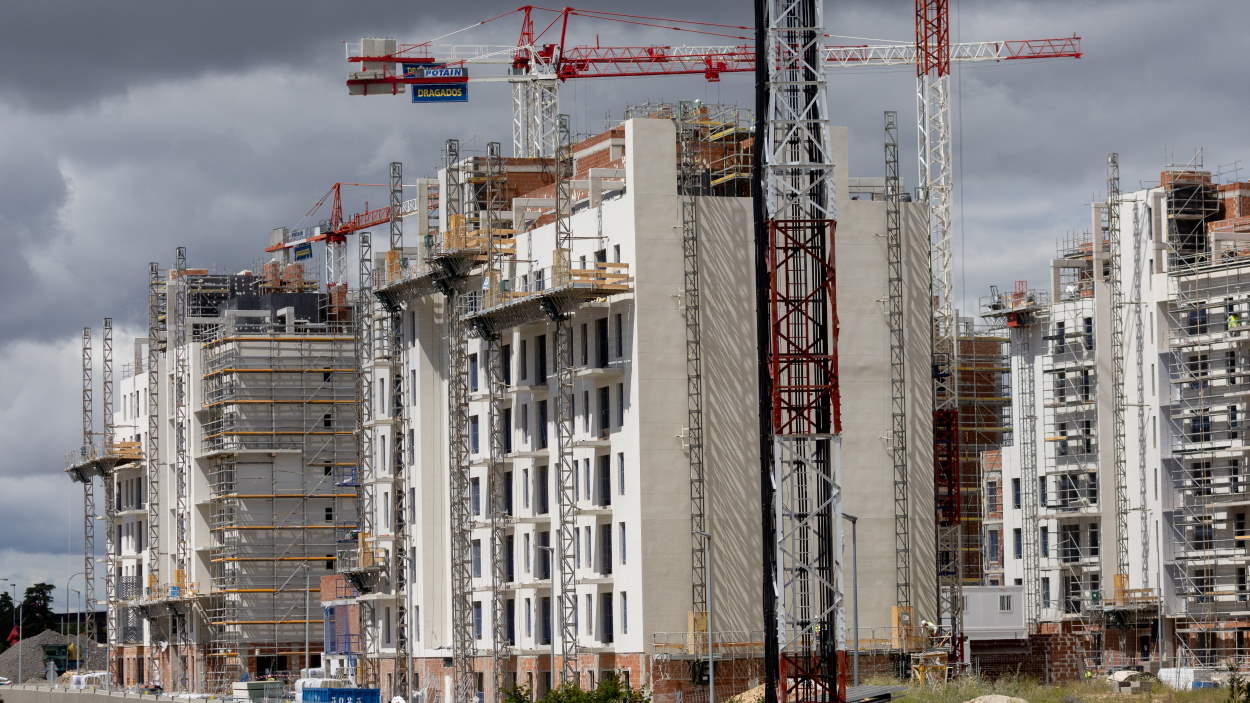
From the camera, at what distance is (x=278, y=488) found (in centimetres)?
16175

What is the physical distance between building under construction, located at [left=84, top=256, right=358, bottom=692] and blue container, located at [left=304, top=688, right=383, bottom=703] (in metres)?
30.7

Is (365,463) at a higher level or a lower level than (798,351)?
lower

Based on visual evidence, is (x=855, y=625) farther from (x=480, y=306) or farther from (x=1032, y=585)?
(x=1032, y=585)

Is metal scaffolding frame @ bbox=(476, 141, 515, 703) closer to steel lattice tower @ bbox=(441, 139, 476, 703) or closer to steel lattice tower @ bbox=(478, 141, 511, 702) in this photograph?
steel lattice tower @ bbox=(478, 141, 511, 702)

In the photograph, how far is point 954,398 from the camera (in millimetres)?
125625

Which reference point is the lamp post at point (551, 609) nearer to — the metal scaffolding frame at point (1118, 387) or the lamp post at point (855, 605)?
the lamp post at point (855, 605)

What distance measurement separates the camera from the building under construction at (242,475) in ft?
529

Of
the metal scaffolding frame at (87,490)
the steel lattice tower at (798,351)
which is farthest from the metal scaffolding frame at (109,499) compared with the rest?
the steel lattice tower at (798,351)

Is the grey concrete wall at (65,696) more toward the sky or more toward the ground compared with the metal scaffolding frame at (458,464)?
more toward the ground

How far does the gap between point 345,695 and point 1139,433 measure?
50.0 meters

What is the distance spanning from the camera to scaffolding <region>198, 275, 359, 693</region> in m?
161

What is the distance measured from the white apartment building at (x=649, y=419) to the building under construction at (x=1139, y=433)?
23.8 meters

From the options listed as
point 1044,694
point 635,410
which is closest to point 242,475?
point 635,410

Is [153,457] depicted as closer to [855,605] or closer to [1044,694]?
[855,605]
